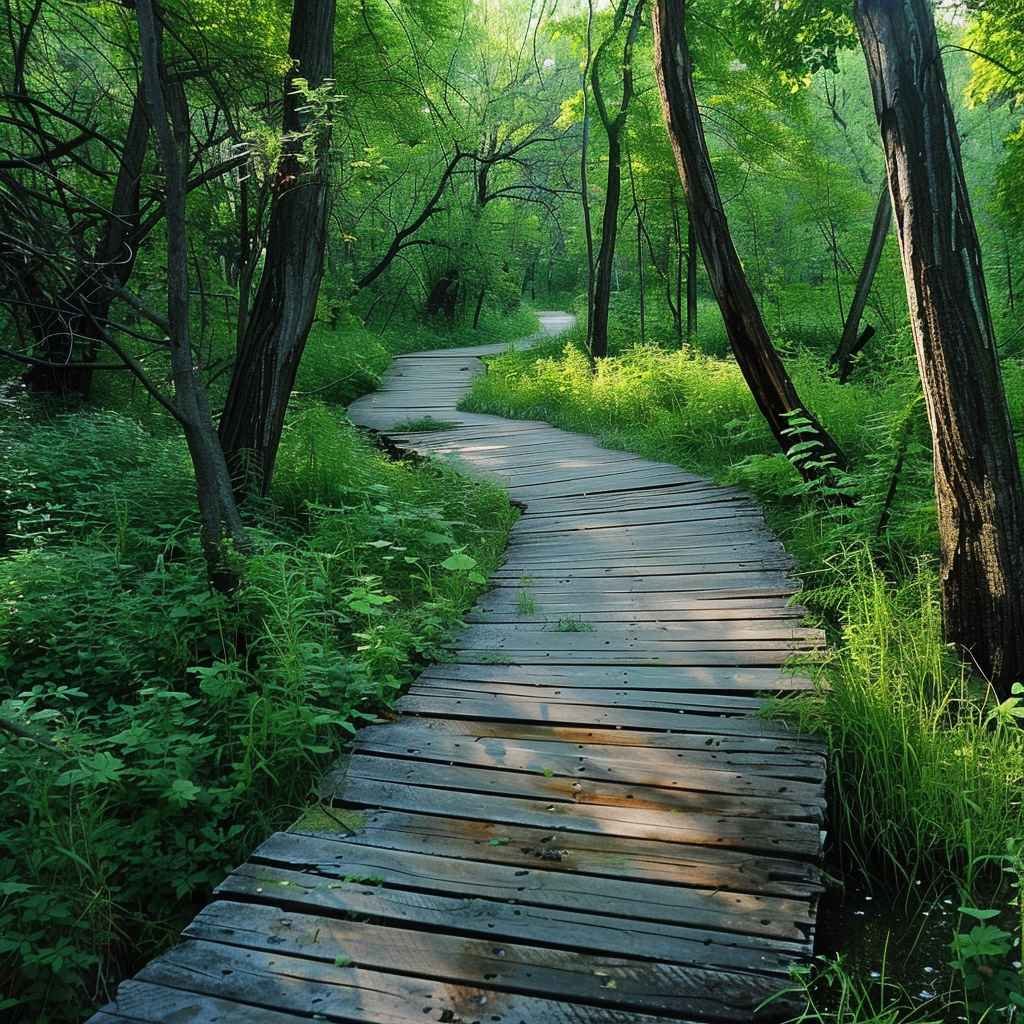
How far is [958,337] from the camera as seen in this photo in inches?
150

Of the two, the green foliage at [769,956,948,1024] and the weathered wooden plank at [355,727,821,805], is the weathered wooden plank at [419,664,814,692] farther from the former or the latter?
the green foliage at [769,956,948,1024]

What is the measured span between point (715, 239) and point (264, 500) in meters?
3.81

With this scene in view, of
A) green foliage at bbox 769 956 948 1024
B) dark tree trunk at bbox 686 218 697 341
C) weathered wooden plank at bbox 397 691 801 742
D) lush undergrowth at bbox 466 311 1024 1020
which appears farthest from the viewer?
dark tree trunk at bbox 686 218 697 341

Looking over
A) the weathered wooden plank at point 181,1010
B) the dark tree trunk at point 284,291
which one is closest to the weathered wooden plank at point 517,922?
the weathered wooden plank at point 181,1010

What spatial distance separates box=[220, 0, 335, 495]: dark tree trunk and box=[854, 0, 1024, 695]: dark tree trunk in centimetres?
343

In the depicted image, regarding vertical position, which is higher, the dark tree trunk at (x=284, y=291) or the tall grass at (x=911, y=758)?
the dark tree trunk at (x=284, y=291)

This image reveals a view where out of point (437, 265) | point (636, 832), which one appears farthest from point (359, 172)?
Answer: point (437, 265)

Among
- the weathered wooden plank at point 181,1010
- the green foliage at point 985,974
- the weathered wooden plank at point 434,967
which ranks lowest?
the weathered wooden plank at point 181,1010

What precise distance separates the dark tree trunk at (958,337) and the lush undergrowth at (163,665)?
259cm

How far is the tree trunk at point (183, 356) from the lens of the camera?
147 inches

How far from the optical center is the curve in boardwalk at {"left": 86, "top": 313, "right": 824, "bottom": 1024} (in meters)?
2.16

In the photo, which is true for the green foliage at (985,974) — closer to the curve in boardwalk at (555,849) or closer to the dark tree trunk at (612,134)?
the curve in boardwalk at (555,849)

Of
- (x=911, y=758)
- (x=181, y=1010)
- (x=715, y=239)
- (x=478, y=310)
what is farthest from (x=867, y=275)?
(x=478, y=310)

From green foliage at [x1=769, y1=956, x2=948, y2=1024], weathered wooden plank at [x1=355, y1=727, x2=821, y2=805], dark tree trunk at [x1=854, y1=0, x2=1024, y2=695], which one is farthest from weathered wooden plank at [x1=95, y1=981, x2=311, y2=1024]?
dark tree trunk at [x1=854, y1=0, x2=1024, y2=695]
